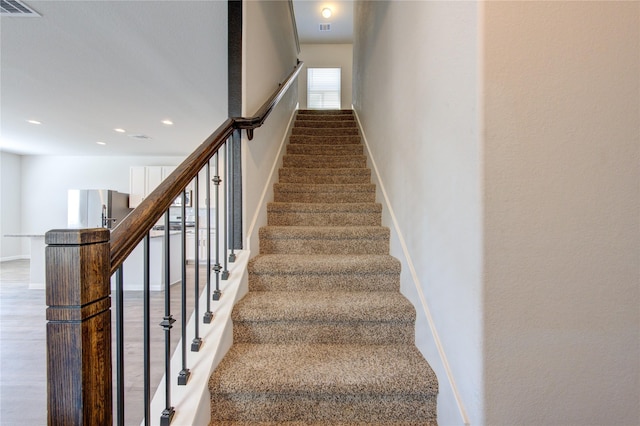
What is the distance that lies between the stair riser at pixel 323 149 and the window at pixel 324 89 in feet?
11.0

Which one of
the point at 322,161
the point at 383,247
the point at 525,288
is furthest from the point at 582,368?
the point at 322,161

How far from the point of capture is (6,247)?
270 inches

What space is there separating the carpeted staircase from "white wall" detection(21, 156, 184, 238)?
21.5 ft

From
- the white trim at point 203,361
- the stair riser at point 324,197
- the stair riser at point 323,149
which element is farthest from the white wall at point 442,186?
the stair riser at point 323,149

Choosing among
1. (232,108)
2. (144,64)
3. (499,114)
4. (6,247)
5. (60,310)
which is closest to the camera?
(60,310)

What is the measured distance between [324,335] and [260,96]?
5.49 feet

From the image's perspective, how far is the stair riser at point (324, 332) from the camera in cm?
141

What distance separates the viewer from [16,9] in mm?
2002

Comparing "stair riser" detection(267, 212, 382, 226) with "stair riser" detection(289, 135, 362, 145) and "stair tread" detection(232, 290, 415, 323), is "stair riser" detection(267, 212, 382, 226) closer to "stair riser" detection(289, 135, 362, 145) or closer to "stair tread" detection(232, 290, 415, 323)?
"stair tread" detection(232, 290, 415, 323)

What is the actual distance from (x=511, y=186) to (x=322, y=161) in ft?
7.24

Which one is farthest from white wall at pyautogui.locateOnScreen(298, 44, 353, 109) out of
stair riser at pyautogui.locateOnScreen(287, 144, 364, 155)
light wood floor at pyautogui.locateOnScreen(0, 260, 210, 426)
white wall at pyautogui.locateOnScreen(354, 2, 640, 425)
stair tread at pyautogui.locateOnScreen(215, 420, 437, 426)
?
stair tread at pyautogui.locateOnScreen(215, 420, 437, 426)

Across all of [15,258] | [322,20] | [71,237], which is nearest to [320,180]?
[71,237]

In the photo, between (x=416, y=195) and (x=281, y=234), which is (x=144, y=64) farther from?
(x=416, y=195)

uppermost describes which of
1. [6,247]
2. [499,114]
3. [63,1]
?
[63,1]
